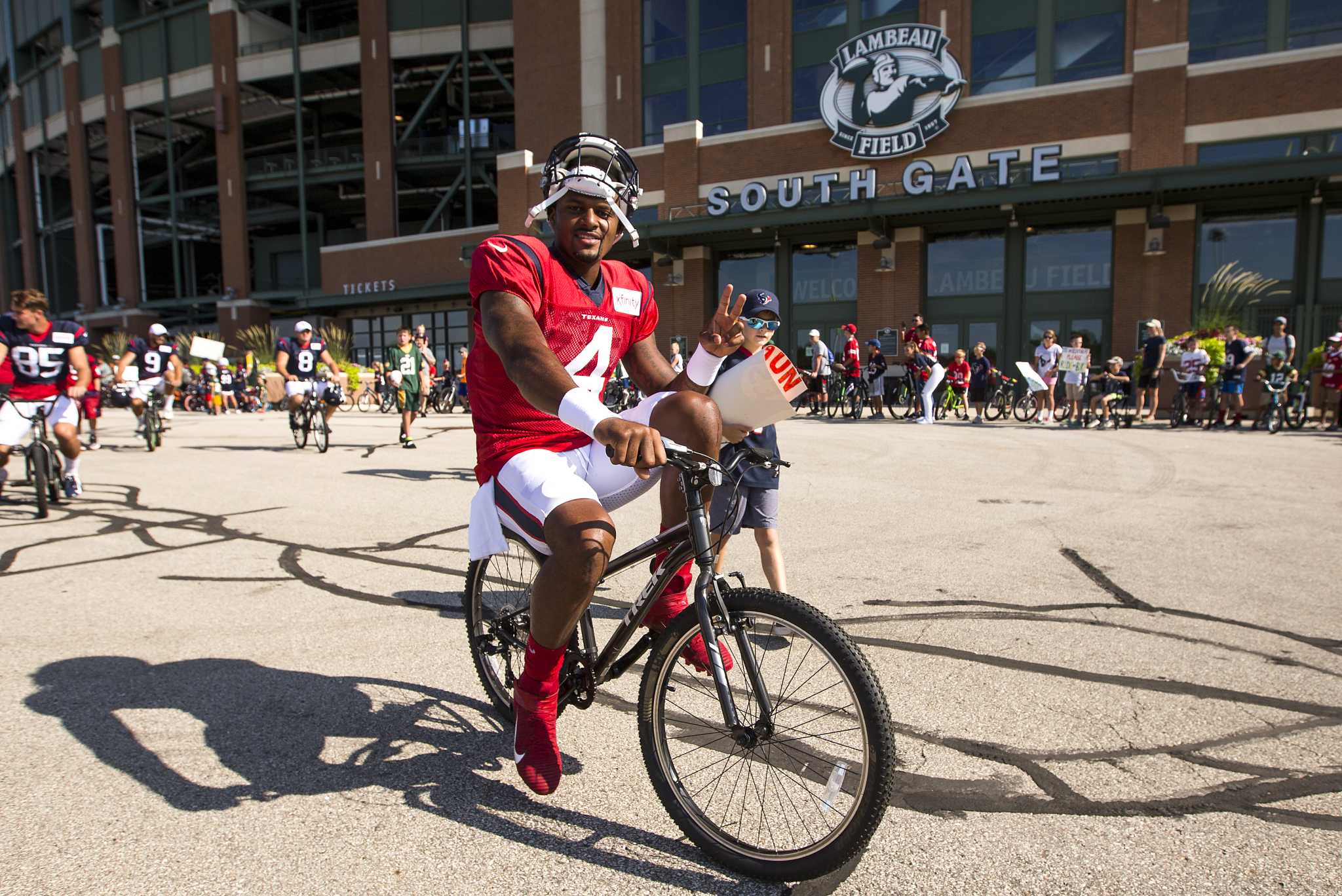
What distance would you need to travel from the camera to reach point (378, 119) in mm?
39625

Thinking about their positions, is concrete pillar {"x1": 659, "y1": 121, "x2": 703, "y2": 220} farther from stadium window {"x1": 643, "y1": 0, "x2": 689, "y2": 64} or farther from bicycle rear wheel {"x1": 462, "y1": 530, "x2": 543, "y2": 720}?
bicycle rear wheel {"x1": 462, "y1": 530, "x2": 543, "y2": 720}

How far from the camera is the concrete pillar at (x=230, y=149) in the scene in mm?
43406

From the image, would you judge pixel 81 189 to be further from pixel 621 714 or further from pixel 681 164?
pixel 621 714

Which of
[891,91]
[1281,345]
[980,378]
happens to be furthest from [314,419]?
[891,91]

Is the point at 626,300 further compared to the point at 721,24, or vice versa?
the point at 721,24

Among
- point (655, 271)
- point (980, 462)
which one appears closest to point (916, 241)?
point (655, 271)

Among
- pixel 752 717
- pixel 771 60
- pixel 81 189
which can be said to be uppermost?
pixel 81 189

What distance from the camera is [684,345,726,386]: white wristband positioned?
2746mm

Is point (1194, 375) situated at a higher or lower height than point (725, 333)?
lower

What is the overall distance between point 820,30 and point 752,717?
101 ft

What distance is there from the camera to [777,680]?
227 centimetres

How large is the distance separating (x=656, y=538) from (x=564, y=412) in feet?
1.81

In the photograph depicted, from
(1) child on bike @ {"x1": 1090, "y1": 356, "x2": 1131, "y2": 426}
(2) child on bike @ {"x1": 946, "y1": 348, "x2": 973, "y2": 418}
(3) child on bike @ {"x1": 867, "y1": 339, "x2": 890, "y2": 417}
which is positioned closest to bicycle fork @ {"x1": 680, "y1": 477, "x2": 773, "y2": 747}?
(1) child on bike @ {"x1": 1090, "y1": 356, "x2": 1131, "y2": 426}

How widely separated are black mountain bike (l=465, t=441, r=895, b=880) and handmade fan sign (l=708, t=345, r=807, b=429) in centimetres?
16
